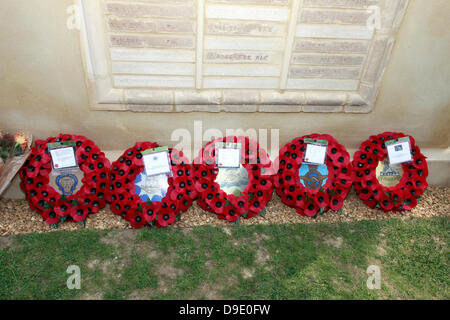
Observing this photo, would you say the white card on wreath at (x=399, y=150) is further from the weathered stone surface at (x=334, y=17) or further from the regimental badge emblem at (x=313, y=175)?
the weathered stone surface at (x=334, y=17)

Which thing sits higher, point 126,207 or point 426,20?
point 426,20

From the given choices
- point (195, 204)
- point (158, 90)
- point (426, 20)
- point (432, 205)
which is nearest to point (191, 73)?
point (158, 90)

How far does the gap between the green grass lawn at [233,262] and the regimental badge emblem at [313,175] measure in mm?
507

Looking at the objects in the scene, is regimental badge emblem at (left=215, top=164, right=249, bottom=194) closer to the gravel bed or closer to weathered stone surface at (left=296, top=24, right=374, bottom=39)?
the gravel bed

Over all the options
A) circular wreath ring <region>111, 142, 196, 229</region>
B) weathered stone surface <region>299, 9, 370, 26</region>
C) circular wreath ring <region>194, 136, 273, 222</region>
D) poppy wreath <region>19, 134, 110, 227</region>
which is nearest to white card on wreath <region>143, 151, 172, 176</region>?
circular wreath ring <region>111, 142, 196, 229</region>

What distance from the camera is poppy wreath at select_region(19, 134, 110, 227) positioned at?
3.74 m

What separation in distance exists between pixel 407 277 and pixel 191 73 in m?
3.20

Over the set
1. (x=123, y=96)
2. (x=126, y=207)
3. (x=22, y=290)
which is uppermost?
(x=123, y=96)

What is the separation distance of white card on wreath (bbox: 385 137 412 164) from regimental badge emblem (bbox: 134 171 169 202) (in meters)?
2.81

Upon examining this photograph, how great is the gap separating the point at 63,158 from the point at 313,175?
9.74 feet

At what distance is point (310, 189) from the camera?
13.4 feet
